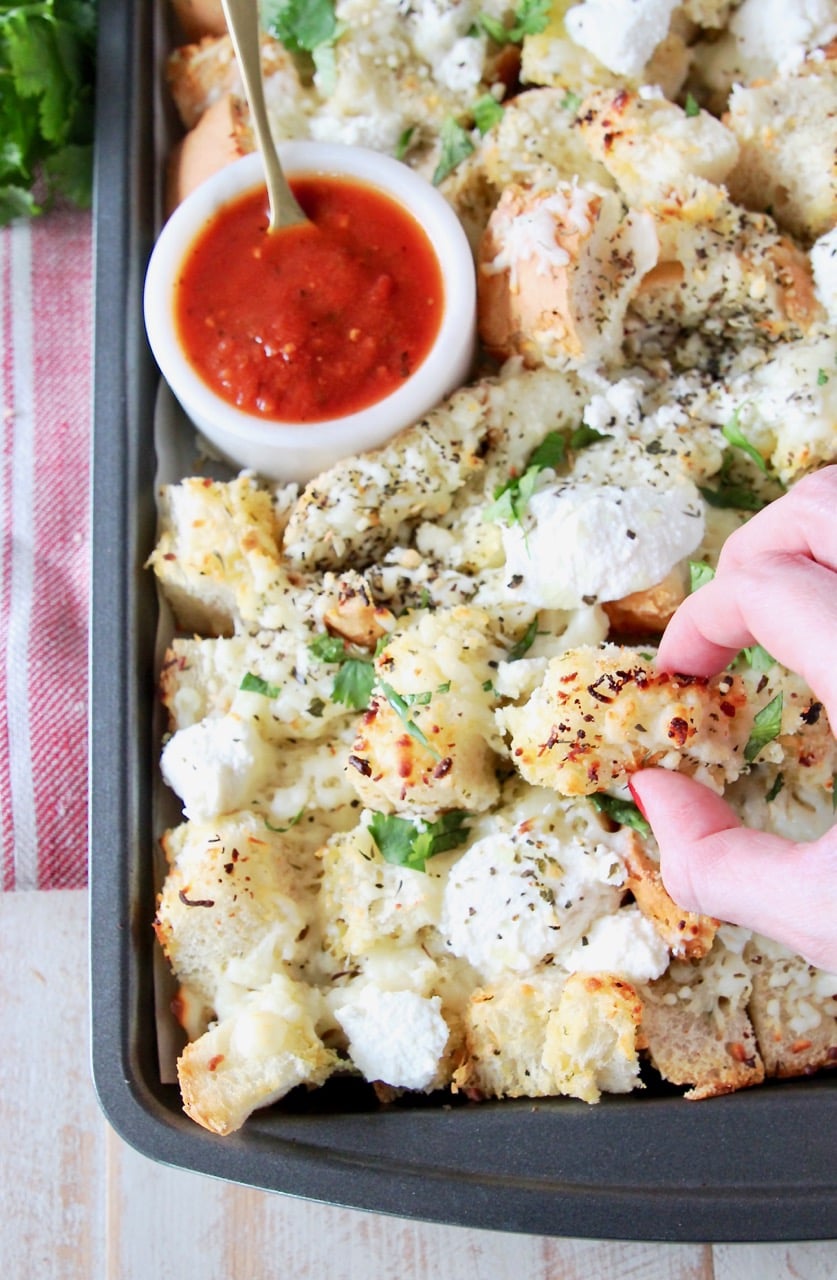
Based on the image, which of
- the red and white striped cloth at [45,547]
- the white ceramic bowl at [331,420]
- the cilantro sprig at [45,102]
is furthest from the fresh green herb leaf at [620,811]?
the cilantro sprig at [45,102]

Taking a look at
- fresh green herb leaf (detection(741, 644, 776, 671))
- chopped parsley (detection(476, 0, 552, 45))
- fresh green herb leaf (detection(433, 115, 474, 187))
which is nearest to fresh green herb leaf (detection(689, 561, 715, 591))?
fresh green herb leaf (detection(741, 644, 776, 671))

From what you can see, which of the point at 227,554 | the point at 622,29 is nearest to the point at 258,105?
the point at 622,29

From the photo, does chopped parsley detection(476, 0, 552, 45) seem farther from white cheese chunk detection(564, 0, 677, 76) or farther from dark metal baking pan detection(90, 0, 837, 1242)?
dark metal baking pan detection(90, 0, 837, 1242)

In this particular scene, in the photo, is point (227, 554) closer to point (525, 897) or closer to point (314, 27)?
point (525, 897)

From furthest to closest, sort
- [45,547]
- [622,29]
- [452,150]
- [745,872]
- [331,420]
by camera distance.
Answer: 1. [45,547]
2. [452,150]
3. [622,29]
4. [331,420]
5. [745,872]

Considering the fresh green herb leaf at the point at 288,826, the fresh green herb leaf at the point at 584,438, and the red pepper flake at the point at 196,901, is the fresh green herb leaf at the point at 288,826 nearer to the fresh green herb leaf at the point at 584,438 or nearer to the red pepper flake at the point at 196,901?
the red pepper flake at the point at 196,901

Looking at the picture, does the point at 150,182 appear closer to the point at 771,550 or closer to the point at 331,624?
the point at 331,624
